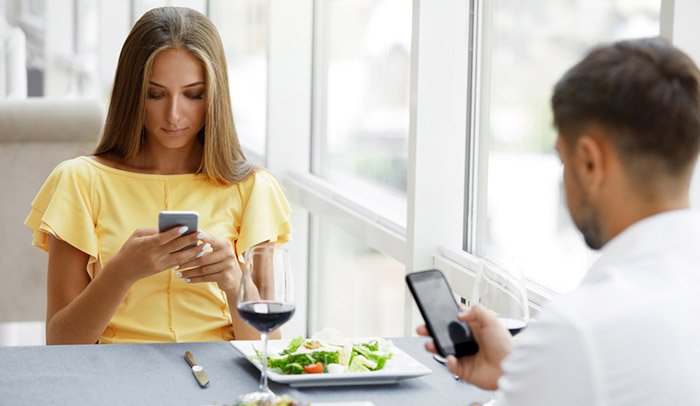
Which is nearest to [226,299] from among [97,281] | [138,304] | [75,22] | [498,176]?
[138,304]

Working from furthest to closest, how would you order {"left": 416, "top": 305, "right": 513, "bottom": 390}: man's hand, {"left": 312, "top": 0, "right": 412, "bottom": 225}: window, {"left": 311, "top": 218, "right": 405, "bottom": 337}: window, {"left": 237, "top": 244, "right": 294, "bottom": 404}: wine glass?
{"left": 311, "top": 218, "right": 405, "bottom": 337}: window
{"left": 312, "top": 0, "right": 412, "bottom": 225}: window
{"left": 237, "top": 244, "right": 294, "bottom": 404}: wine glass
{"left": 416, "top": 305, "right": 513, "bottom": 390}: man's hand

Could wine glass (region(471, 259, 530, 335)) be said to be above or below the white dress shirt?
below

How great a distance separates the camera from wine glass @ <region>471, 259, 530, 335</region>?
1215mm

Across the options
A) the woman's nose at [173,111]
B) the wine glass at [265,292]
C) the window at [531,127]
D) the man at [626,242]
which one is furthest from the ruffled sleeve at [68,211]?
the man at [626,242]

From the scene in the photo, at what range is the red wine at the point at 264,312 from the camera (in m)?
1.24

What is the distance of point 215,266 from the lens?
1.68 meters

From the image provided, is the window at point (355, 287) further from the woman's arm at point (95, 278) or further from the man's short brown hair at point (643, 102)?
the man's short brown hair at point (643, 102)

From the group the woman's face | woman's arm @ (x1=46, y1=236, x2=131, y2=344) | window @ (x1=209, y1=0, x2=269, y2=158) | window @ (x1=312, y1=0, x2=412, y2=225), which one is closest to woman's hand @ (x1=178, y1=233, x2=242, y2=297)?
woman's arm @ (x1=46, y1=236, x2=131, y2=344)

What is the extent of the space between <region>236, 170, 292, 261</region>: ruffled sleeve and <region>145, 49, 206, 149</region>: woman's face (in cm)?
21

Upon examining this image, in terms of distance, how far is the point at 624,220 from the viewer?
92 centimetres

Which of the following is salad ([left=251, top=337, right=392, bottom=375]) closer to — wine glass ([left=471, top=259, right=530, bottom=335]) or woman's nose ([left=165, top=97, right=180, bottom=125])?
wine glass ([left=471, top=259, right=530, bottom=335])

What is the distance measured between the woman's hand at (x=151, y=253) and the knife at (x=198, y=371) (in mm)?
221

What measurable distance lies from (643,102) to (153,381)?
88 cm

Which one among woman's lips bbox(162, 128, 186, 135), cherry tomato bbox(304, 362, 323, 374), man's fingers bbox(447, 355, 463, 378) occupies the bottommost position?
cherry tomato bbox(304, 362, 323, 374)
